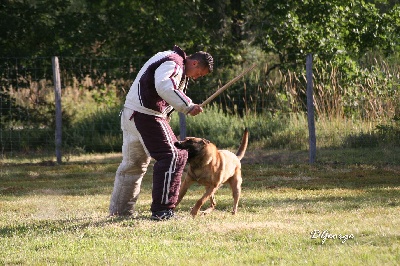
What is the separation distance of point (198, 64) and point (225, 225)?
161cm

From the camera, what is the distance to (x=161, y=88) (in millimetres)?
7516

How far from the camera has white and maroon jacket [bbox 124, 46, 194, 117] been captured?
7480 millimetres

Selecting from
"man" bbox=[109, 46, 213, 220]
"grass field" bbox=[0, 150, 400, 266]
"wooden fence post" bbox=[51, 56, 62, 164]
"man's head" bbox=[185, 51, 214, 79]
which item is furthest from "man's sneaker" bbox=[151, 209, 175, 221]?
"wooden fence post" bbox=[51, 56, 62, 164]

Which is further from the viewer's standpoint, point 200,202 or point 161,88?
point 200,202

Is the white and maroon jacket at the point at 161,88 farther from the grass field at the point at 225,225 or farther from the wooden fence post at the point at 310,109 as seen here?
the wooden fence post at the point at 310,109

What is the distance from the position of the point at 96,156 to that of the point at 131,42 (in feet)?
12.3

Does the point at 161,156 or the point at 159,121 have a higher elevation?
the point at 159,121

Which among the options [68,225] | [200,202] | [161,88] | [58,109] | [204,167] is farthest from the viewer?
[58,109]

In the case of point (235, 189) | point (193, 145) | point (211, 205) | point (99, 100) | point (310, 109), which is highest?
point (193, 145)

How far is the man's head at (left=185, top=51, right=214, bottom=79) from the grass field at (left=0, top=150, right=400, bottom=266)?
57.6 inches

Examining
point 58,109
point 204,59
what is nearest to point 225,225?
point 204,59

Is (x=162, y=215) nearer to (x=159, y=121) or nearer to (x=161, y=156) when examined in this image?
(x=161, y=156)

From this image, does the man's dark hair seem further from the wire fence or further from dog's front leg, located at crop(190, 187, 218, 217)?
the wire fence

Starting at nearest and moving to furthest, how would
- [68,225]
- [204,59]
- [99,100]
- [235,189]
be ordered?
[68,225], [204,59], [235,189], [99,100]
